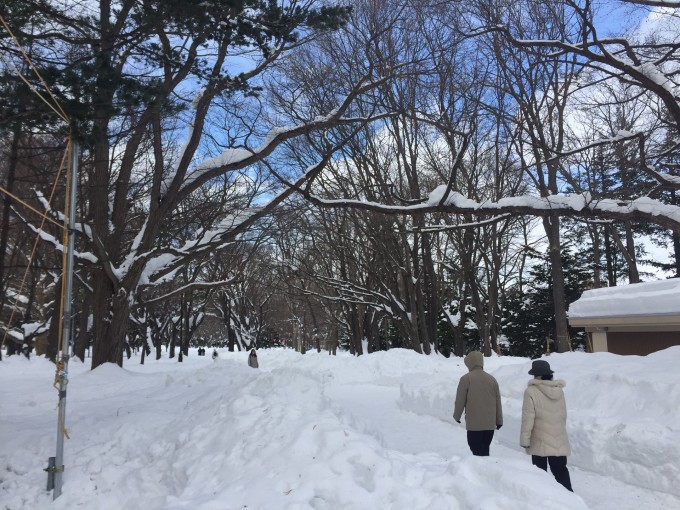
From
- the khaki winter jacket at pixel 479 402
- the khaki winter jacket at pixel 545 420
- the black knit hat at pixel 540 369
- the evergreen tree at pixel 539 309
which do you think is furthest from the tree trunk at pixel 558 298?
the evergreen tree at pixel 539 309

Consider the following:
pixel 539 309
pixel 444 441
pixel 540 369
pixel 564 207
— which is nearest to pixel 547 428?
pixel 540 369

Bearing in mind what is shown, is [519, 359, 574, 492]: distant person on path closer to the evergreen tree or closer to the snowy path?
the snowy path

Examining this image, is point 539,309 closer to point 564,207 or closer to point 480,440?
point 564,207

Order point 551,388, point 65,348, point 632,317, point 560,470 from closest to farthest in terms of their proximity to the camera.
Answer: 1. point 65,348
2. point 560,470
3. point 551,388
4. point 632,317

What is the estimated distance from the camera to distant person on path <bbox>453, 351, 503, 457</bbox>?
21.2 feet

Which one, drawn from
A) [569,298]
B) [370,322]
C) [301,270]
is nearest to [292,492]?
Answer: [301,270]

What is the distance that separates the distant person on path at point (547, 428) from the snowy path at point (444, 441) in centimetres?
51

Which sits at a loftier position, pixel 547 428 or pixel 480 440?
pixel 547 428

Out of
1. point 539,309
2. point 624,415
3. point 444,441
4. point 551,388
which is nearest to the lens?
point 551,388

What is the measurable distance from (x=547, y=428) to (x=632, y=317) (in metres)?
11.0

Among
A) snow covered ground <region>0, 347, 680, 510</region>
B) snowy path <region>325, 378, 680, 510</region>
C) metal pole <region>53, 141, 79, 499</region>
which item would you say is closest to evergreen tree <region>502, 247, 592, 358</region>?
snowy path <region>325, 378, 680, 510</region>

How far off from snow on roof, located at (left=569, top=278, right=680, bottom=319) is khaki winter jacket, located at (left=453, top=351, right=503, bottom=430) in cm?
989

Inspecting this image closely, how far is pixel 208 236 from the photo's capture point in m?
13.1

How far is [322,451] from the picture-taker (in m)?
4.90
